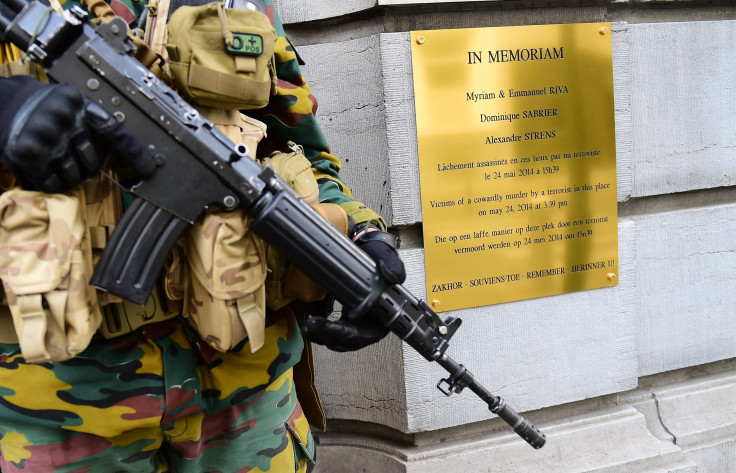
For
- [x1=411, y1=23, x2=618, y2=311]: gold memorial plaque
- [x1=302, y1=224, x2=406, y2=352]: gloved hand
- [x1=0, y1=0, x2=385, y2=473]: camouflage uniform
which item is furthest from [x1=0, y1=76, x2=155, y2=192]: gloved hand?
[x1=411, y1=23, x2=618, y2=311]: gold memorial plaque

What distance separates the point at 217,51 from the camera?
112cm

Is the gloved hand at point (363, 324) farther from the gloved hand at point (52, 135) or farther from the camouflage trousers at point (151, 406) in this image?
the gloved hand at point (52, 135)

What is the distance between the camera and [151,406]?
1.16 metres

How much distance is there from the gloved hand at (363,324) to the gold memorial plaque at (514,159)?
72cm

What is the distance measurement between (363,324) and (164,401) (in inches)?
16.4

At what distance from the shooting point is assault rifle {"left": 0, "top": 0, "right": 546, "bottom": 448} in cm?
107

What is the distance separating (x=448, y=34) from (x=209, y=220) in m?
1.18

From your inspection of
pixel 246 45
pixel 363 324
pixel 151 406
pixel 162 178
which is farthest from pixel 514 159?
pixel 151 406

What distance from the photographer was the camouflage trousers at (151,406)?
3.71 ft

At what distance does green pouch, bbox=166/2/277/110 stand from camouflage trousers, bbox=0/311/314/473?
17.8 inches

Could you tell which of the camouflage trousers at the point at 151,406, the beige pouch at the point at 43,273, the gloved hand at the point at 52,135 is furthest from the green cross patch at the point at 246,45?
the camouflage trousers at the point at 151,406

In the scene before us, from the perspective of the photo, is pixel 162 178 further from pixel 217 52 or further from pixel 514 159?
pixel 514 159

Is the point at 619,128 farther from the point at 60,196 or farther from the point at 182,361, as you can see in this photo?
the point at 60,196

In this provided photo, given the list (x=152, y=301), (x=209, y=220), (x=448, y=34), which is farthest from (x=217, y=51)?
(x=448, y=34)
